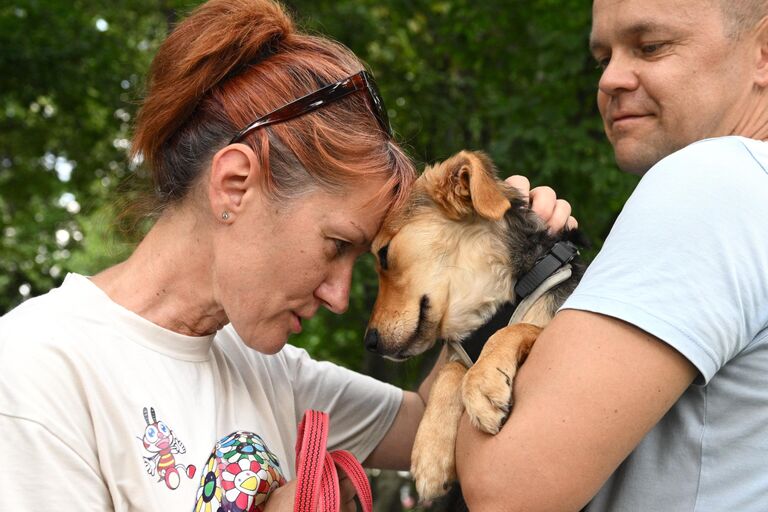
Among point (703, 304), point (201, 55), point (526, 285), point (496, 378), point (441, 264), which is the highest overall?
point (201, 55)

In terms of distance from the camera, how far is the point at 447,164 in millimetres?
3115

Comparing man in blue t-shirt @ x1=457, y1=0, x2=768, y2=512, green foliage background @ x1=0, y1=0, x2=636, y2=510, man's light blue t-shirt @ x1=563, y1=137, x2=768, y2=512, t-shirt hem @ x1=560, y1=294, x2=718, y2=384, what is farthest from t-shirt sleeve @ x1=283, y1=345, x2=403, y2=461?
green foliage background @ x1=0, y1=0, x2=636, y2=510

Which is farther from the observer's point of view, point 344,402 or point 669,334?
point 344,402

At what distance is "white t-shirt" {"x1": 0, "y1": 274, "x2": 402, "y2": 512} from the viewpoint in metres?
1.87

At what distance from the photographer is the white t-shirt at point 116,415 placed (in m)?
1.87

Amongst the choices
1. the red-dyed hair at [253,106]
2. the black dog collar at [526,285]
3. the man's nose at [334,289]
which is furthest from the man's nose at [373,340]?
the red-dyed hair at [253,106]

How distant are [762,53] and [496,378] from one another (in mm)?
1027

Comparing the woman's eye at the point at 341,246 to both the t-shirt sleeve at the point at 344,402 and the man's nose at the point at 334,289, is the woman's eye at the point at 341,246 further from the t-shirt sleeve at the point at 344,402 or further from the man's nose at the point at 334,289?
the t-shirt sleeve at the point at 344,402

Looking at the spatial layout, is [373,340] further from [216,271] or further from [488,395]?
[488,395]

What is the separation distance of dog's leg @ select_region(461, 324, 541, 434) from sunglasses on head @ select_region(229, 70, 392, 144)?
2.60 feet

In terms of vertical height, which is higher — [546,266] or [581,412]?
[581,412]

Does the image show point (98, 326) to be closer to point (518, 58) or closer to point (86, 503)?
point (86, 503)

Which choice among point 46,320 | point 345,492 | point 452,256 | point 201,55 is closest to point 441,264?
point 452,256

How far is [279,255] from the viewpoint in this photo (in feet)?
7.52
